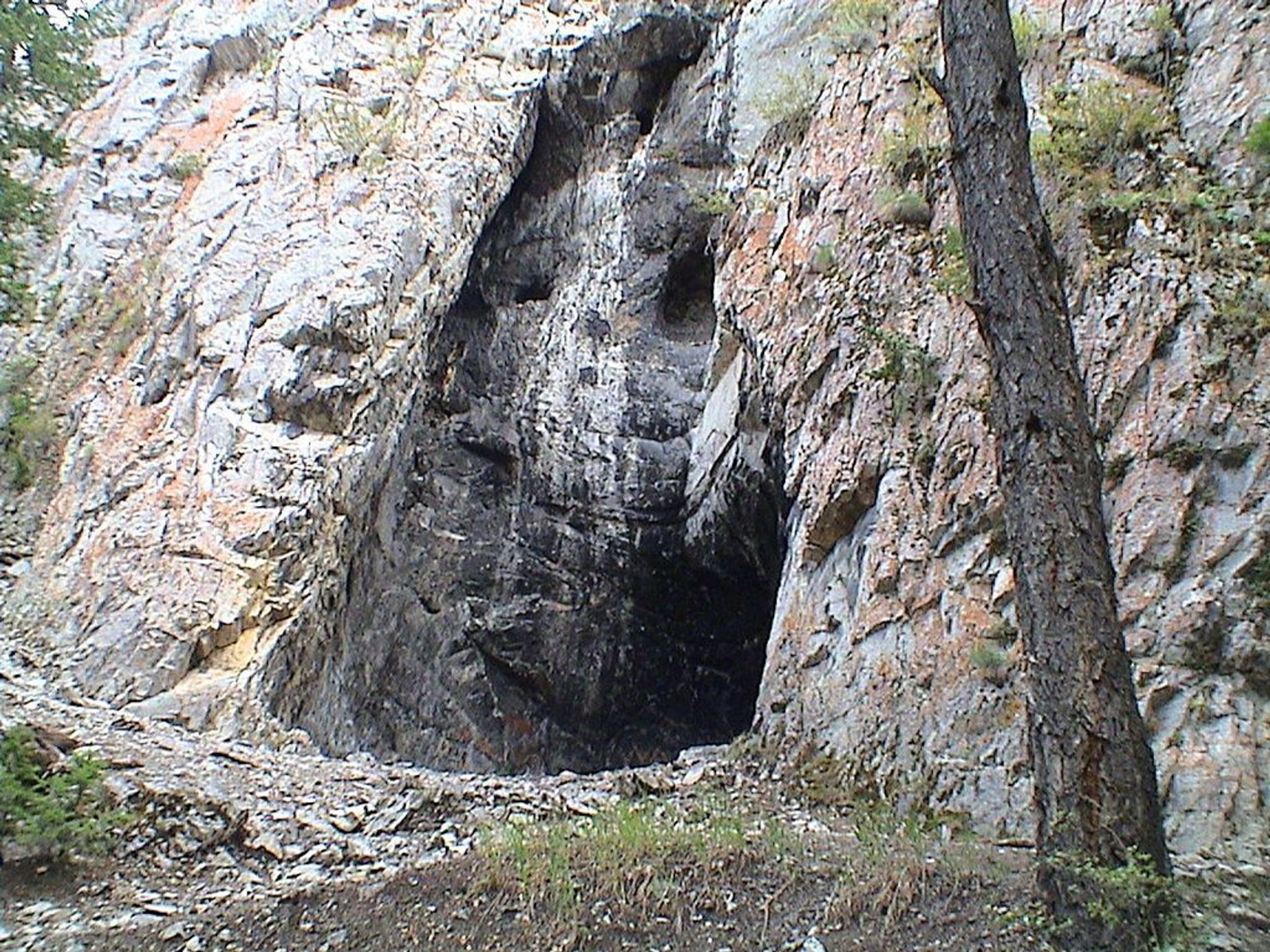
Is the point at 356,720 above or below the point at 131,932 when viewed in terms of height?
above

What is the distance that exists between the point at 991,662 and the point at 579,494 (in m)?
8.64

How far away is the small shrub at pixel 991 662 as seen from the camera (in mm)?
6016

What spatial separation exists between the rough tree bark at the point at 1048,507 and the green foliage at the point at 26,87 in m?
7.36

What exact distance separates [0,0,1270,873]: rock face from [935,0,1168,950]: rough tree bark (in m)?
1.42

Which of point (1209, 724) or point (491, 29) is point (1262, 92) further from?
point (491, 29)

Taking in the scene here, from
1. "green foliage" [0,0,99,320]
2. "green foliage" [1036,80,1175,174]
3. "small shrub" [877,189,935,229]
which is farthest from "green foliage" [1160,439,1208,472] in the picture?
"green foliage" [0,0,99,320]

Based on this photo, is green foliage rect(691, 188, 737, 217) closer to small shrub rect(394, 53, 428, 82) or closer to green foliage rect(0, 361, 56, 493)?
small shrub rect(394, 53, 428, 82)

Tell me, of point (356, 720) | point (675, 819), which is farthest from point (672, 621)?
point (675, 819)

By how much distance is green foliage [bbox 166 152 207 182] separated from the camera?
14.1 metres

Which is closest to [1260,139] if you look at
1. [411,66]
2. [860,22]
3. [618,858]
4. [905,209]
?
[905,209]

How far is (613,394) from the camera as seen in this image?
14.4 m

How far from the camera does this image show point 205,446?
10344mm

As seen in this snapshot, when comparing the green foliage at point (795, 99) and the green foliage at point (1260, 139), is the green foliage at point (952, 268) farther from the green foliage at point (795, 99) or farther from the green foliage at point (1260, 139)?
the green foliage at point (795, 99)

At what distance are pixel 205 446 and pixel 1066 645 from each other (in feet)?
30.5
